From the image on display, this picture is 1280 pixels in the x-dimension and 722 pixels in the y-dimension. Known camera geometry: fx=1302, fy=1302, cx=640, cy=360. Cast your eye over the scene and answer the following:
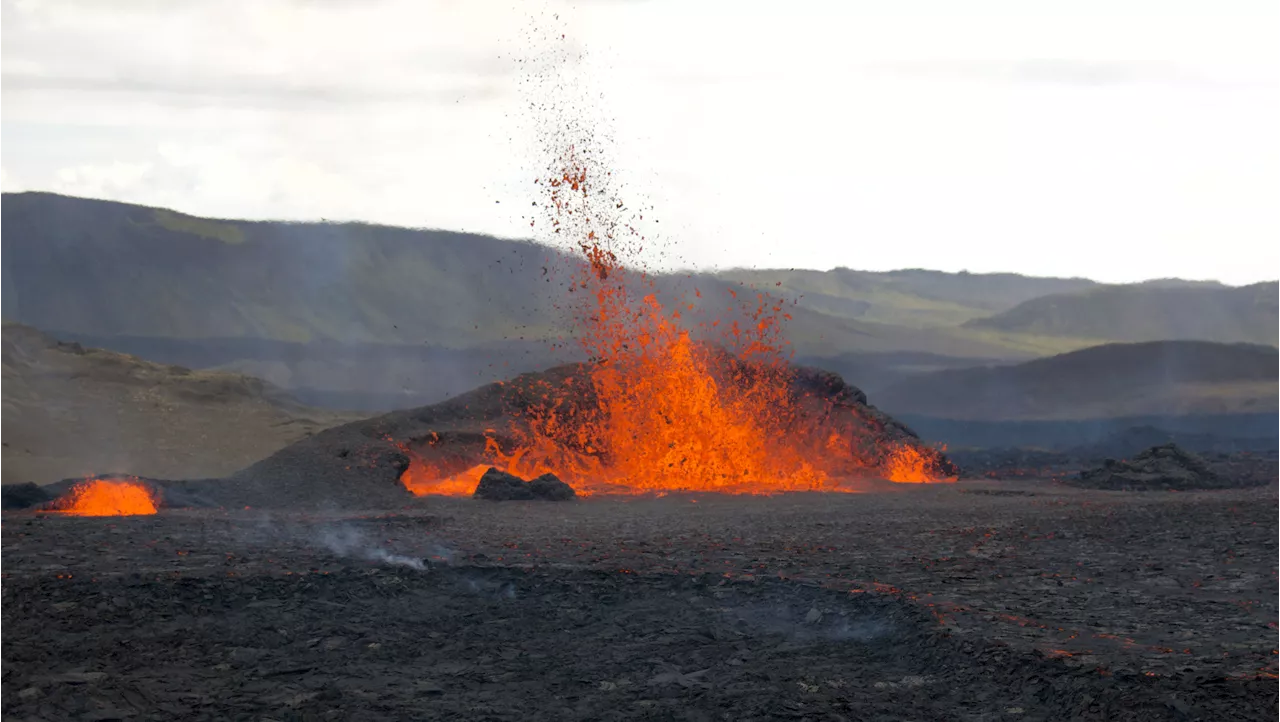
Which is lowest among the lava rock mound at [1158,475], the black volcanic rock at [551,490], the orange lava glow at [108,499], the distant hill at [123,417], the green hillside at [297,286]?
the lava rock mound at [1158,475]

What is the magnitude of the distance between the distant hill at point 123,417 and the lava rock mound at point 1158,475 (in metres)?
21.3

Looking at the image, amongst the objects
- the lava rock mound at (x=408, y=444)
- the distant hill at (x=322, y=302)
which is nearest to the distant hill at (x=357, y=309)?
the distant hill at (x=322, y=302)

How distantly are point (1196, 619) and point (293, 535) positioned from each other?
29.3ft

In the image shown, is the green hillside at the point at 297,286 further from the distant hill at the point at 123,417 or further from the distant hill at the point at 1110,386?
the distant hill at the point at 123,417

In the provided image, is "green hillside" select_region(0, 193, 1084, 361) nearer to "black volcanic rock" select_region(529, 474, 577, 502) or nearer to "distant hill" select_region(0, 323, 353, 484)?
"distant hill" select_region(0, 323, 353, 484)

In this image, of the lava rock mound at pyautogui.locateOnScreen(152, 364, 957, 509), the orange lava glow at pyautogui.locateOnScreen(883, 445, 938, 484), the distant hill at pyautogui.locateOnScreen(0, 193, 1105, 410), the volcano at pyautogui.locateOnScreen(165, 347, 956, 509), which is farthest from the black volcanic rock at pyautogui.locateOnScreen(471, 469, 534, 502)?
the distant hill at pyautogui.locateOnScreen(0, 193, 1105, 410)

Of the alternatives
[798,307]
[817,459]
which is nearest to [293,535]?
[817,459]

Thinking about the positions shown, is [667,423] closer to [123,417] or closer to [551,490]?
[551,490]

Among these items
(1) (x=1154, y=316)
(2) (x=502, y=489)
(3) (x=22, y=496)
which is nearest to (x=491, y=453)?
(2) (x=502, y=489)

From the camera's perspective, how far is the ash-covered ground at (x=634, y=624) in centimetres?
716

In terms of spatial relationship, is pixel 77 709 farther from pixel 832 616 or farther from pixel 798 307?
pixel 798 307

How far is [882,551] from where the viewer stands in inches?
505

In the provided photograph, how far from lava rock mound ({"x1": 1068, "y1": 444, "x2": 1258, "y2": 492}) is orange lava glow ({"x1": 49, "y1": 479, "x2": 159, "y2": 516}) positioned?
18.3 metres

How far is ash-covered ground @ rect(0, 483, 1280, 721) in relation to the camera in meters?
7.16
